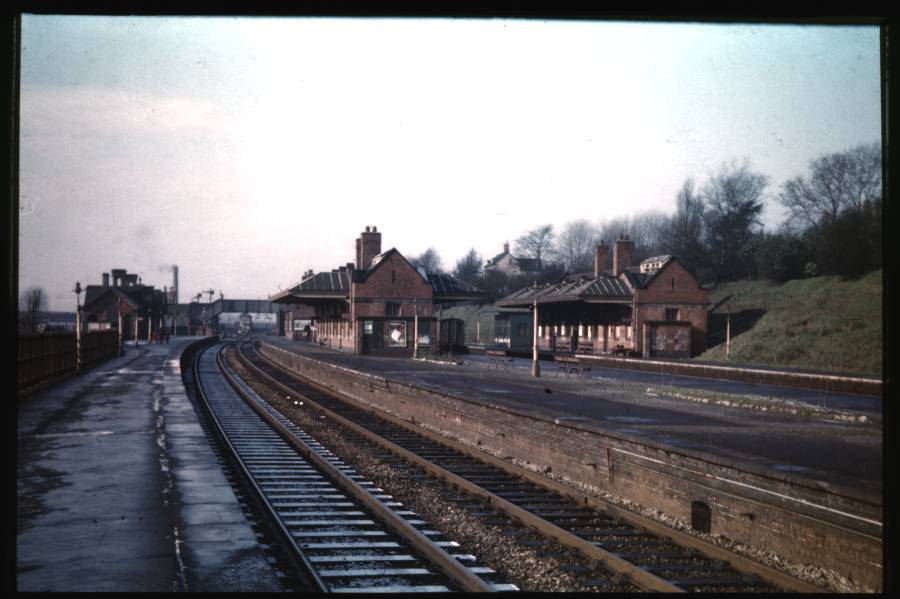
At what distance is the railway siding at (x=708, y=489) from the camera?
6441 mm

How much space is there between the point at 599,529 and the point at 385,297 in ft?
134

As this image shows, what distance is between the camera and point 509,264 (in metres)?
103

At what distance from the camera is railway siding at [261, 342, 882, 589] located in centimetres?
644

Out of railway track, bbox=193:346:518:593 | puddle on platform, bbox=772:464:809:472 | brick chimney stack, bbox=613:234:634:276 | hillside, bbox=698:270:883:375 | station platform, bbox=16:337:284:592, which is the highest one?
brick chimney stack, bbox=613:234:634:276

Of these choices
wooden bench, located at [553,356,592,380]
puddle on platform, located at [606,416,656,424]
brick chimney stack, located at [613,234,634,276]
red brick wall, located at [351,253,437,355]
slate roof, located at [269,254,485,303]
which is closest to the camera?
puddle on platform, located at [606,416,656,424]

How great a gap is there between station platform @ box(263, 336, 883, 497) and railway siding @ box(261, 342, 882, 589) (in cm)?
A: 14

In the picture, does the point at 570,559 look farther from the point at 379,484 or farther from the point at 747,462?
the point at 379,484

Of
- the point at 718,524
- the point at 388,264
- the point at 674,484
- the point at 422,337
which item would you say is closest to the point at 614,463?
the point at 674,484

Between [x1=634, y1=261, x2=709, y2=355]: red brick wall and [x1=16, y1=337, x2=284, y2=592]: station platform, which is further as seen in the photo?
[x1=634, y1=261, x2=709, y2=355]: red brick wall

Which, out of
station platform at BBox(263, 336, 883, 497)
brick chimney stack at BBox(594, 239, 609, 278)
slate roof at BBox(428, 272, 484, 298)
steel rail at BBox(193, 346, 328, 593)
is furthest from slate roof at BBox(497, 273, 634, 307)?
steel rail at BBox(193, 346, 328, 593)

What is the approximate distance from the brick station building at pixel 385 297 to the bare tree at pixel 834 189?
720 inches

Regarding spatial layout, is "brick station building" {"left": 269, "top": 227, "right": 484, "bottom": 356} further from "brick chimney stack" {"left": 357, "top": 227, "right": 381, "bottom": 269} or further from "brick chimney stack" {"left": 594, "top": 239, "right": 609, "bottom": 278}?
"brick chimney stack" {"left": 594, "top": 239, "right": 609, "bottom": 278}

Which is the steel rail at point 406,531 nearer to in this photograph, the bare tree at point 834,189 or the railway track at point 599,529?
the railway track at point 599,529

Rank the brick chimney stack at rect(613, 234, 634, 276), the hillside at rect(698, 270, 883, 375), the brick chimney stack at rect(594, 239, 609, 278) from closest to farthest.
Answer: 1. the hillside at rect(698, 270, 883, 375)
2. the brick chimney stack at rect(613, 234, 634, 276)
3. the brick chimney stack at rect(594, 239, 609, 278)
